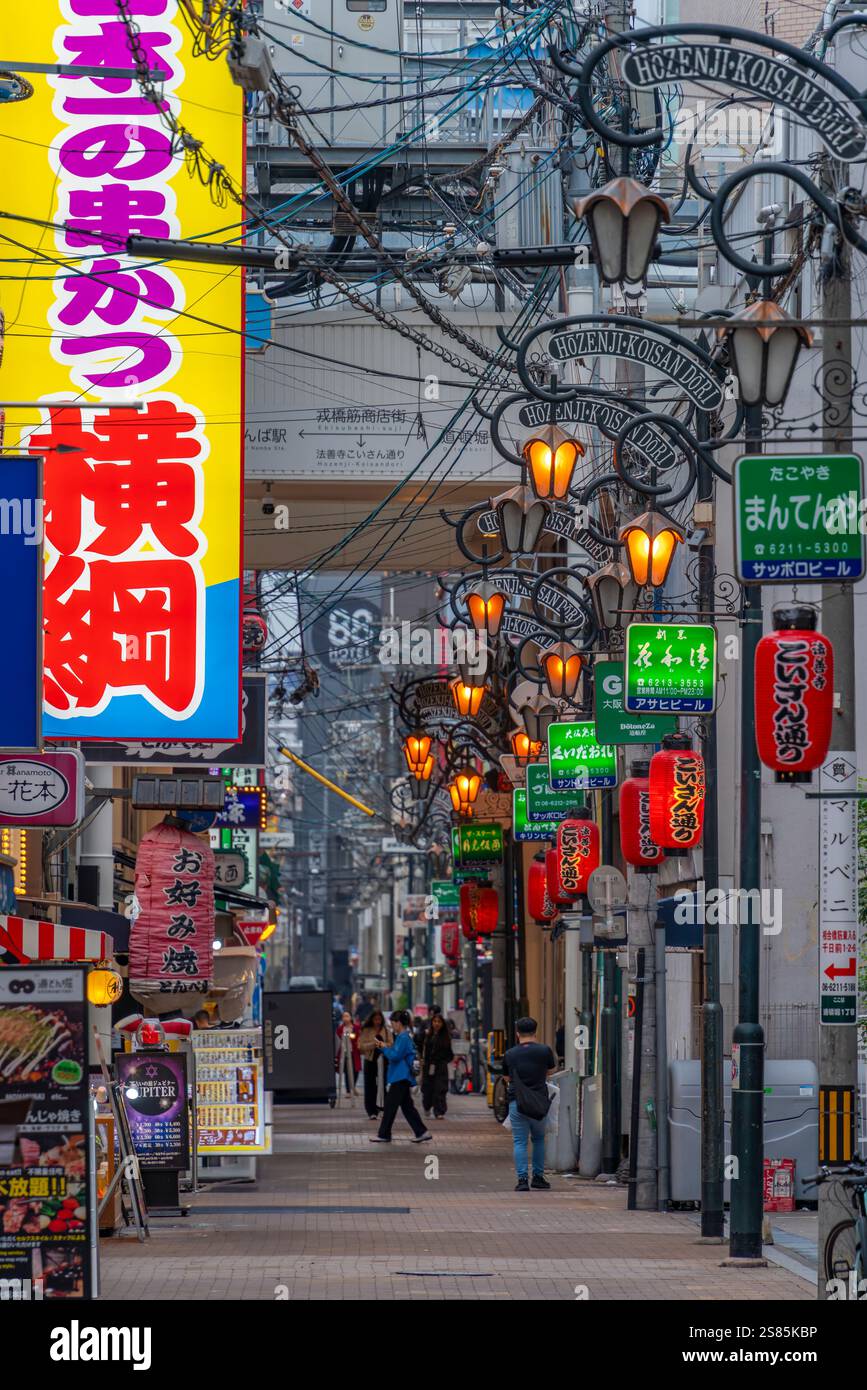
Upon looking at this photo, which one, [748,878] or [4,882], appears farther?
[4,882]

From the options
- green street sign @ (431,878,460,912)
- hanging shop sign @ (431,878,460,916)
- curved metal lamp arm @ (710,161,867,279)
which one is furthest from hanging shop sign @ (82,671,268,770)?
green street sign @ (431,878,460,912)

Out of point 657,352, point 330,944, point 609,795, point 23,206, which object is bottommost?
point 330,944

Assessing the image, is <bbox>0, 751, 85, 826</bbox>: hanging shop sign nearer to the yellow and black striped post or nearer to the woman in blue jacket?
the yellow and black striped post

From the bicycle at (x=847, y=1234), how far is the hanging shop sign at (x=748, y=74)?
6235 millimetres

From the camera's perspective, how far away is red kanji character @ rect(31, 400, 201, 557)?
75.5 feet

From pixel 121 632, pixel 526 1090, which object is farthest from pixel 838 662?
pixel 121 632

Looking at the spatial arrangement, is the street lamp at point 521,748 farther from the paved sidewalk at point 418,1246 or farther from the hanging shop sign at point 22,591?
the hanging shop sign at point 22,591

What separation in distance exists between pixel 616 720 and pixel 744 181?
9.79m

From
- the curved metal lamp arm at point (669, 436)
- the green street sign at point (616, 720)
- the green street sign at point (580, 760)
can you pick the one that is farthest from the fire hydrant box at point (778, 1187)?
the curved metal lamp arm at point (669, 436)

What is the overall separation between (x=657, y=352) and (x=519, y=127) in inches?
293

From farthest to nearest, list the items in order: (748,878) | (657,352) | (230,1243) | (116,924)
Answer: (116,924) → (230,1243) → (748,878) → (657,352)

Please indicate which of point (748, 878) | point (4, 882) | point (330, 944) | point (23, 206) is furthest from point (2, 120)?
point (330, 944)

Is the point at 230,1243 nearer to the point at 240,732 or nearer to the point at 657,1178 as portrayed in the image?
the point at 657,1178

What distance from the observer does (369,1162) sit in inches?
1142
